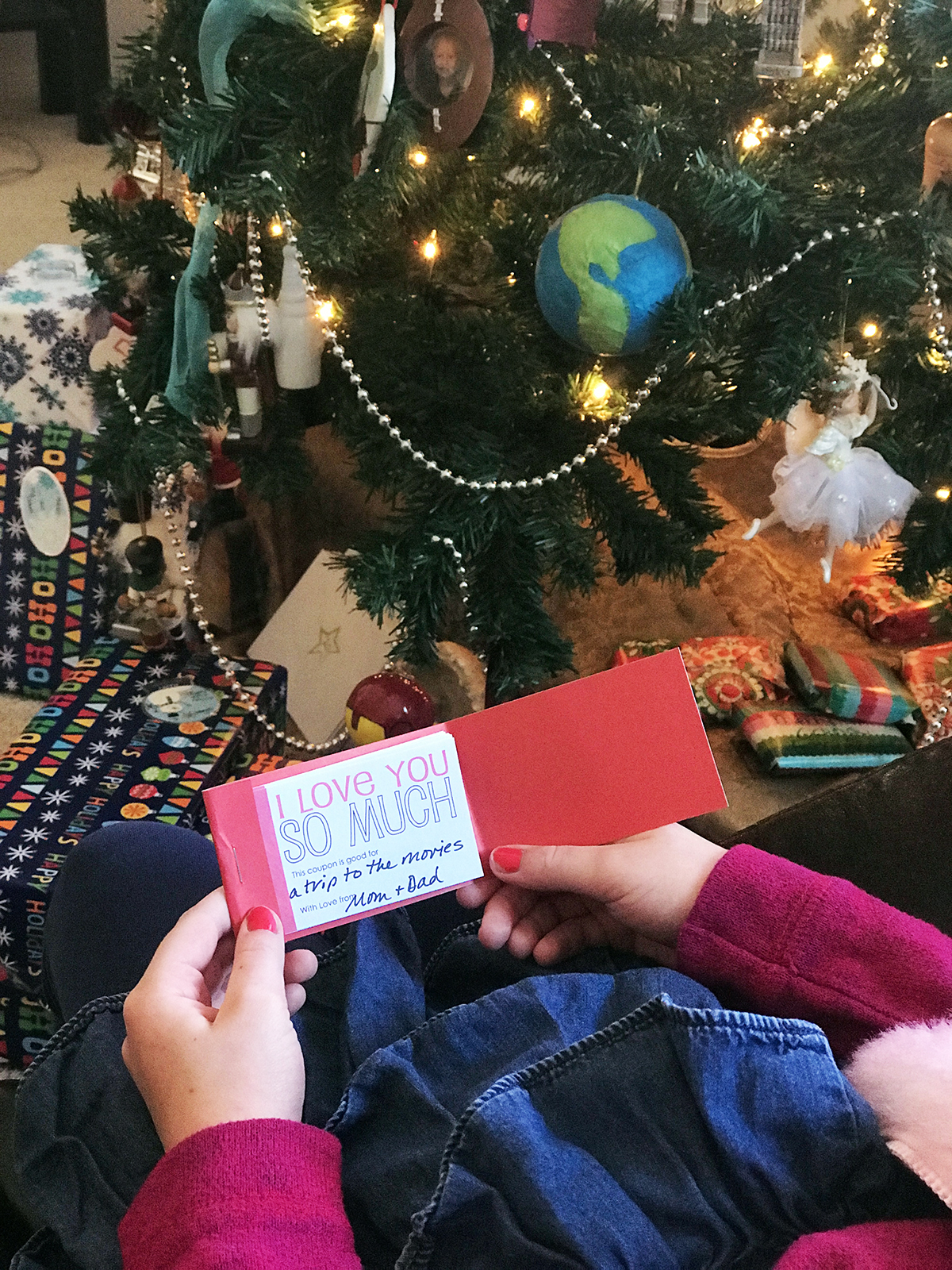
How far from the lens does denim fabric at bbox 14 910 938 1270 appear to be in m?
0.43

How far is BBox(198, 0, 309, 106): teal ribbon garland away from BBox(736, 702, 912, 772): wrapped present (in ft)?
2.74

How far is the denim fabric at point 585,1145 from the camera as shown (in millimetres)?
433

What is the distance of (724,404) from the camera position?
89cm

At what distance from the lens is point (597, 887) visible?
1.90 ft

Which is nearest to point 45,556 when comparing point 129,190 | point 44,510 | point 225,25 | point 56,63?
point 44,510

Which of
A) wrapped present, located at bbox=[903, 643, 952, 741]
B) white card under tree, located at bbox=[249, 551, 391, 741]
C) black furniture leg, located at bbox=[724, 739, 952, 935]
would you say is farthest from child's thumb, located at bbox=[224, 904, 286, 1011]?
wrapped present, located at bbox=[903, 643, 952, 741]

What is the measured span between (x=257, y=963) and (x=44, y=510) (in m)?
0.85

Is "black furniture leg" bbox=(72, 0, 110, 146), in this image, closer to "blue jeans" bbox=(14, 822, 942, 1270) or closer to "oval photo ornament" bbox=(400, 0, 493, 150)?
"oval photo ornament" bbox=(400, 0, 493, 150)

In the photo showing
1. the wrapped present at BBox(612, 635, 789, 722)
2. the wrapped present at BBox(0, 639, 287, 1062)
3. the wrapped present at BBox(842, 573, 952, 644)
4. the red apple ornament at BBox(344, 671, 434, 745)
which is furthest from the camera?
the wrapped present at BBox(842, 573, 952, 644)

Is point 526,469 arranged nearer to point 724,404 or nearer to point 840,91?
point 724,404

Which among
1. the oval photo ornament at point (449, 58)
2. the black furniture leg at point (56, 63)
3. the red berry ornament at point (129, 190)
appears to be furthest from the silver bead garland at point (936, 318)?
the black furniture leg at point (56, 63)

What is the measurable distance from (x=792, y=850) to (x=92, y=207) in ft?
2.65

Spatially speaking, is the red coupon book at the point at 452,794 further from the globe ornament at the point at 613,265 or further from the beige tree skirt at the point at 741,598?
the beige tree skirt at the point at 741,598

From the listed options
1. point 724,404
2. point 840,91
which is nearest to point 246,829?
point 724,404
